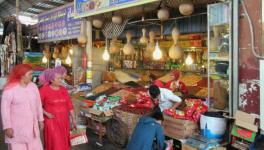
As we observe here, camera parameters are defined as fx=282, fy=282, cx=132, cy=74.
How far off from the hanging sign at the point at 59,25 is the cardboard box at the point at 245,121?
608 cm

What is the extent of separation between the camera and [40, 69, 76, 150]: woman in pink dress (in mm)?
4539

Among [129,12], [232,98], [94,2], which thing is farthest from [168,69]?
[232,98]

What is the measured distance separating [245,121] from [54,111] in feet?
9.49

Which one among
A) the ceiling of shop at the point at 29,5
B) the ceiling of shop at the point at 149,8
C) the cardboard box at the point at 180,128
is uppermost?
the ceiling of shop at the point at 29,5

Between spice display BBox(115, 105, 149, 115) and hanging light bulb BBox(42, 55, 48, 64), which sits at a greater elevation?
hanging light bulb BBox(42, 55, 48, 64)

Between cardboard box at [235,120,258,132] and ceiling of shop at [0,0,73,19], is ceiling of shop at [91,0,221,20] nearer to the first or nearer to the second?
cardboard box at [235,120,258,132]

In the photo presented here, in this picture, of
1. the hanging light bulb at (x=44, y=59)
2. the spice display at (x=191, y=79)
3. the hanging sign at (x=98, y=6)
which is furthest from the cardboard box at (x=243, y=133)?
the hanging light bulb at (x=44, y=59)

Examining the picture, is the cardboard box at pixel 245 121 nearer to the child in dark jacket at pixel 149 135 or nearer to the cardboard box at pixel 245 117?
the cardboard box at pixel 245 117

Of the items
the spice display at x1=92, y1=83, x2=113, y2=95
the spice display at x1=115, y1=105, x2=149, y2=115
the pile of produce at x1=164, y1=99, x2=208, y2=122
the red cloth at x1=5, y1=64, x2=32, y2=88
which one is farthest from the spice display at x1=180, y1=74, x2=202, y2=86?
the red cloth at x1=5, y1=64, x2=32, y2=88

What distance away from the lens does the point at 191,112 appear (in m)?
5.04

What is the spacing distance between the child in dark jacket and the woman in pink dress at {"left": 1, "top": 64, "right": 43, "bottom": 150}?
4.93 feet

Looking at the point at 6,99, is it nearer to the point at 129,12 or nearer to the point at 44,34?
the point at 129,12

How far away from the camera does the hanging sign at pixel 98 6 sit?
19.4ft

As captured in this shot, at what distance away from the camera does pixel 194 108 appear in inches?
199
